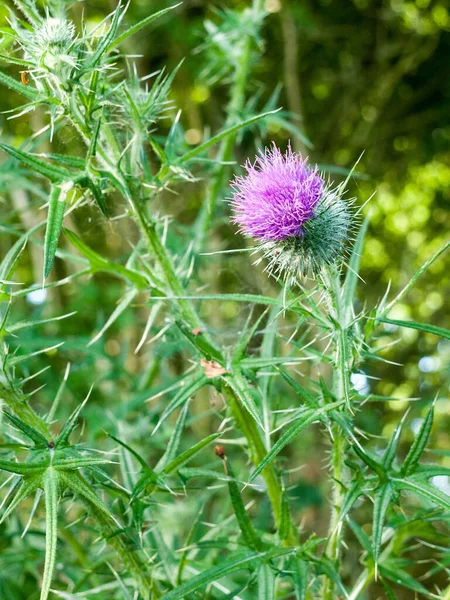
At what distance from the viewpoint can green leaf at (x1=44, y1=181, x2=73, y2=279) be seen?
1036mm

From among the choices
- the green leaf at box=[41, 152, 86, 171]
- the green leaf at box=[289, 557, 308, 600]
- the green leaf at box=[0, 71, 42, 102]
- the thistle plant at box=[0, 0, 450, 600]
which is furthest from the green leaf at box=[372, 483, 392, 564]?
the green leaf at box=[0, 71, 42, 102]

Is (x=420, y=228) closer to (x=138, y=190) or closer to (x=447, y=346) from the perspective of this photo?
(x=447, y=346)

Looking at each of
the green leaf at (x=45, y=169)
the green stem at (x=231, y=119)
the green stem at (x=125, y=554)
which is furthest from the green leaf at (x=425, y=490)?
the green stem at (x=231, y=119)

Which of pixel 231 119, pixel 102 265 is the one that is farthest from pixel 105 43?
pixel 231 119

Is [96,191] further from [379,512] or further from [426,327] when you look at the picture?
[379,512]

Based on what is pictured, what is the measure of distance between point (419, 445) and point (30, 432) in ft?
2.12

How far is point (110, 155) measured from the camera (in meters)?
1.40

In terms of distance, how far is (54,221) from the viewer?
42.8 inches

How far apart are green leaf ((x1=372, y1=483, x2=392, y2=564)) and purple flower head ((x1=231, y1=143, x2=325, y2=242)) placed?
45 centimetres

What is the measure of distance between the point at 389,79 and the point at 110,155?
4497mm

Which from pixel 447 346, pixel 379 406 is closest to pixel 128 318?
pixel 447 346

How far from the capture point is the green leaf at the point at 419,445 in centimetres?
124

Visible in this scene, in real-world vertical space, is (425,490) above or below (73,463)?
below

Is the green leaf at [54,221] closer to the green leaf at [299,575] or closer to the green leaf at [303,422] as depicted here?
the green leaf at [303,422]
